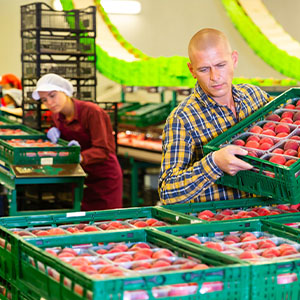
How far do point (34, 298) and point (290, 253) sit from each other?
2.68 ft

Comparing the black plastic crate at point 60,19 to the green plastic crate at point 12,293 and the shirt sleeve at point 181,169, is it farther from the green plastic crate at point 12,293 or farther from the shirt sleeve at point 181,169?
the green plastic crate at point 12,293

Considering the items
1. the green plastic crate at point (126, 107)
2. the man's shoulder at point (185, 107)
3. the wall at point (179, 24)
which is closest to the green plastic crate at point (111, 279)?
the man's shoulder at point (185, 107)

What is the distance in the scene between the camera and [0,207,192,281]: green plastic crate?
225 centimetres

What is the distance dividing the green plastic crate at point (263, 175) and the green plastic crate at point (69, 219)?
40 cm

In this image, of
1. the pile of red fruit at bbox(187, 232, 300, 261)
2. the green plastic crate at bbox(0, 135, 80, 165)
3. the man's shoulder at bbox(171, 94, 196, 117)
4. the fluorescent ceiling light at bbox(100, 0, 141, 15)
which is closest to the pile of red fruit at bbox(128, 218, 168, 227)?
the pile of red fruit at bbox(187, 232, 300, 261)

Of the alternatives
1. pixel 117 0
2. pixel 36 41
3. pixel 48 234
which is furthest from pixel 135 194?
pixel 48 234

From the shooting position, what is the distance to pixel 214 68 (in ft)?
10.1

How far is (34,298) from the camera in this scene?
200 cm

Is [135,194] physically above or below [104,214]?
below

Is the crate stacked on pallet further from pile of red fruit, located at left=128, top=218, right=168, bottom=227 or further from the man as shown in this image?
pile of red fruit, located at left=128, top=218, right=168, bottom=227

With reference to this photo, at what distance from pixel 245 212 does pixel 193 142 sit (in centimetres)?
61

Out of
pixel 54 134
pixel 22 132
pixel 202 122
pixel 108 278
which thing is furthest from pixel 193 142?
pixel 22 132

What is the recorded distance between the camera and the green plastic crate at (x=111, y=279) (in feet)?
5.40

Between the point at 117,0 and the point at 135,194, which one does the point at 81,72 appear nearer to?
the point at 135,194
